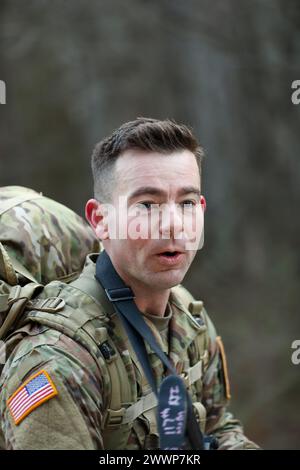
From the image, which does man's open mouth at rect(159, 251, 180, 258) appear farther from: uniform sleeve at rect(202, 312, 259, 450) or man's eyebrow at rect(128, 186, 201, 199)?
uniform sleeve at rect(202, 312, 259, 450)

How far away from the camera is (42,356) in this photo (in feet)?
6.31

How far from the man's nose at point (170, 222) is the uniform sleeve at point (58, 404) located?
0.38m

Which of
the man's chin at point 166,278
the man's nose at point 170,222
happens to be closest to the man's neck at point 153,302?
the man's chin at point 166,278

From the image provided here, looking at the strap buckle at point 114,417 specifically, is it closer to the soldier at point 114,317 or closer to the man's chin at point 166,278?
the soldier at point 114,317

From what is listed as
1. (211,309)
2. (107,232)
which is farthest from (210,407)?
(211,309)

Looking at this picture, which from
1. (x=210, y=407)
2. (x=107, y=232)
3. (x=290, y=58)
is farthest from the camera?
(x=290, y=58)

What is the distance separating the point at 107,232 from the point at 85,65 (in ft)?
13.4

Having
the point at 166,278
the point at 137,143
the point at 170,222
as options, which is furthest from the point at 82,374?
the point at 137,143

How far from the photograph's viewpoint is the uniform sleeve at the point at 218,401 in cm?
249

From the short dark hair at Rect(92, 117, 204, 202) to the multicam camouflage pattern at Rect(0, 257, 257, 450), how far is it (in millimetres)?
266

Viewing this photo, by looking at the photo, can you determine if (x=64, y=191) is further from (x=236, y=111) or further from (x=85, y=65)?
(x=236, y=111)

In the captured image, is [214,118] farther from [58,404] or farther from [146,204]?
[58,404]

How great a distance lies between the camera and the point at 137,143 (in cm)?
210

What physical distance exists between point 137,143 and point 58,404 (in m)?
0.73
